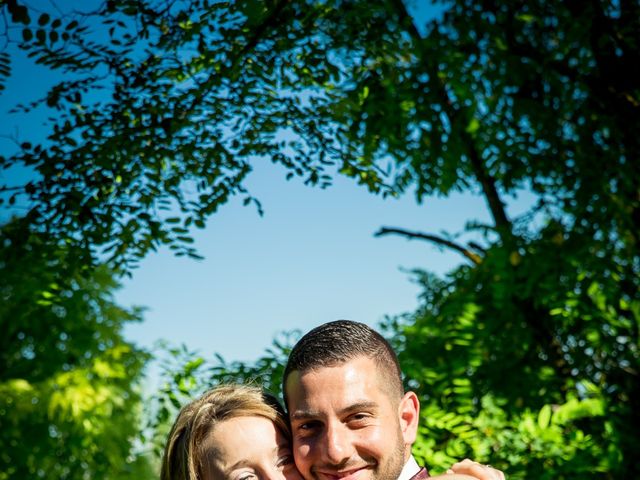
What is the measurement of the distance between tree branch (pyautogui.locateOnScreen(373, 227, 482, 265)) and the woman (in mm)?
3738

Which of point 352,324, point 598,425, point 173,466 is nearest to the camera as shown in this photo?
point 352,324

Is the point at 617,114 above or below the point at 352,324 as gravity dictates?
above

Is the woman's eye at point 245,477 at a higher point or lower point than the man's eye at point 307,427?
lower

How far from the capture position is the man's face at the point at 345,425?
2.50 m

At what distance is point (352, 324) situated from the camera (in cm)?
280

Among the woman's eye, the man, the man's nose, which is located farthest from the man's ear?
the woman's eye

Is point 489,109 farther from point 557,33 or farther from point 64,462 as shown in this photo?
point 64,462

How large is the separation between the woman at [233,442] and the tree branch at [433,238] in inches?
147

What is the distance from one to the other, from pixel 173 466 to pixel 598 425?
3439mm

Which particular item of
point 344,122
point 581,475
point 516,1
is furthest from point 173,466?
point 516,1

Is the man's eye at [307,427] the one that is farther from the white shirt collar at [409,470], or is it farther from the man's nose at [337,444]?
the white shirt collar at [409,470]

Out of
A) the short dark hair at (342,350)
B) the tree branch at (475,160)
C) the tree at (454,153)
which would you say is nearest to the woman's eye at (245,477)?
the short dark hair at (342,350)

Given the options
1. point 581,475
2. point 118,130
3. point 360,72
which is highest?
point 360,72

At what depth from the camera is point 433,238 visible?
271 inches
